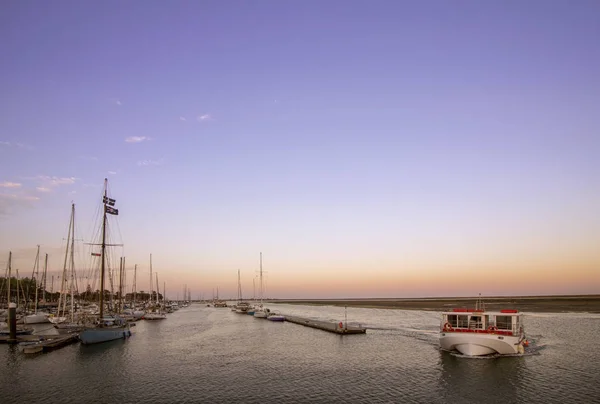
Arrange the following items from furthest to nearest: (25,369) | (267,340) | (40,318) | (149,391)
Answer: (40,318) < (267,340) < (25,369) < (149,391)

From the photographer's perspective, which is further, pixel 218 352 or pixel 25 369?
pixel 218 352

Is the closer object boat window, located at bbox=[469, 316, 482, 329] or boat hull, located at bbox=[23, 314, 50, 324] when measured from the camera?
boat window, located at bbox=[469, 316, 482, 329]

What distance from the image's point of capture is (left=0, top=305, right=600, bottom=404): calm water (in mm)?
34875

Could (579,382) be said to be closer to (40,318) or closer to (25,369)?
(25,369)

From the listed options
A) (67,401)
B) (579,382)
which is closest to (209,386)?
(67,401)

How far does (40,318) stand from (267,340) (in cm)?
7190

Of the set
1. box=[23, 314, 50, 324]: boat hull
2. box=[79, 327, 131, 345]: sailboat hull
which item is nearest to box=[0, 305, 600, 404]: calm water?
box=[79, 327, 131, 345]: sailboat hull

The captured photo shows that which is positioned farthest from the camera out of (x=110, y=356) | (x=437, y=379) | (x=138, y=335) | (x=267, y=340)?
(x=138, y=335)

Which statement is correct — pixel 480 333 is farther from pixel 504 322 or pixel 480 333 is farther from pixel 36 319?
pixel 36 319

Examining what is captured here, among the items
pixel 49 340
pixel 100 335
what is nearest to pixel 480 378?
pixel 100 335

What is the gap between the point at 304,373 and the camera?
43750 millimetres

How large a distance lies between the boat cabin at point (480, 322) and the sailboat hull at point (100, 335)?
53.5 metres

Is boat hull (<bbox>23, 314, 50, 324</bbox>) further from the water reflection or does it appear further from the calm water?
the water reflection

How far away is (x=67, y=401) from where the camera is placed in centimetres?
3419
